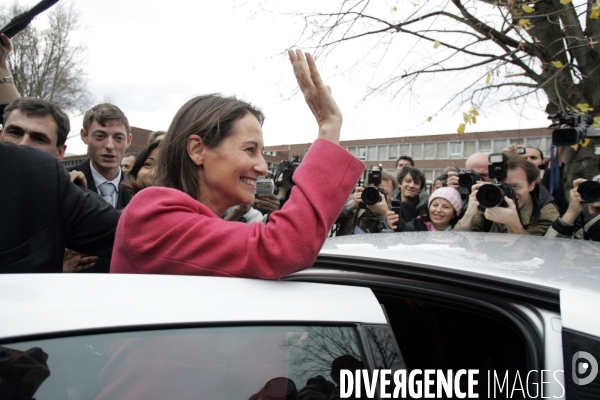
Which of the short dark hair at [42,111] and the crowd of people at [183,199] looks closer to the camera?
the crowd of people at [183,199]

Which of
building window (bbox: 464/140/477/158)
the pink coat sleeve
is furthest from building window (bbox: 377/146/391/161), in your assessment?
the pink coat sleeve

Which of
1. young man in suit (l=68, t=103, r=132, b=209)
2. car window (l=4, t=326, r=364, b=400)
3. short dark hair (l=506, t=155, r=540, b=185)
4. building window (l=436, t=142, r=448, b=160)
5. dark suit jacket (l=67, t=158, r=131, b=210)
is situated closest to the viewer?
car window (l=4, t=326, r=364, b=400)

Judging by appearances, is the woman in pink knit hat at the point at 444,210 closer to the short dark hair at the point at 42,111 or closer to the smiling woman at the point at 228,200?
the short dark hair at the point at 42,111

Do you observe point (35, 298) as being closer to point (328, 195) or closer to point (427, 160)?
point (328, 195)

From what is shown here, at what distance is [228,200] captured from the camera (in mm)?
1534

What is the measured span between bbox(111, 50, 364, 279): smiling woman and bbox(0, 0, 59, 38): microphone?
756mm

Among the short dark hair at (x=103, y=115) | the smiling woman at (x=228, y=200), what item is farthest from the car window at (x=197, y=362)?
the short dark hair at (x=103, y=115)

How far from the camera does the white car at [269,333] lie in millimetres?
871

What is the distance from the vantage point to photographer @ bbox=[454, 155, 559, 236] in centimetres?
336

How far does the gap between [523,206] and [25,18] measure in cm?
317

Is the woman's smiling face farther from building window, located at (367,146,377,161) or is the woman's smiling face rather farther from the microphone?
building window, located at (367,146,377,161)

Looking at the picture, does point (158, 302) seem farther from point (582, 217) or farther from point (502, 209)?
point (582, 217)

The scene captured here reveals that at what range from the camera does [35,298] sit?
3.01 feet

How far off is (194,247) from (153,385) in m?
0.37
